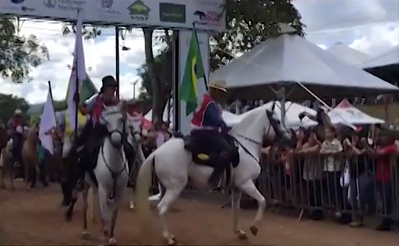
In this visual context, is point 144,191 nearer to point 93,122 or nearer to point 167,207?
point 167,207

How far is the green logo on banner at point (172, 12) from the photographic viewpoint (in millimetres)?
21422

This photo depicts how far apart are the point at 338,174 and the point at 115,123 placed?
6129 millimetres

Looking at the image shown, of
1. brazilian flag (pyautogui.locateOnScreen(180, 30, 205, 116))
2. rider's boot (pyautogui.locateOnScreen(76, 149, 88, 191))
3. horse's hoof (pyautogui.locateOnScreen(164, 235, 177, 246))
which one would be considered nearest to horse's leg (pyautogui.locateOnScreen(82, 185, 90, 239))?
rider's boot (pyautogui.locateOnScreen(76, 149, 88, 191))

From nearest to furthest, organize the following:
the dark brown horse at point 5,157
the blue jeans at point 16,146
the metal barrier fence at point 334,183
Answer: the metal barrier fence at point 334,183 → the dark brown horse at point 5,157 → the blue jeans at point 16,146

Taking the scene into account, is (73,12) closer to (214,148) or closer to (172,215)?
(172,215)

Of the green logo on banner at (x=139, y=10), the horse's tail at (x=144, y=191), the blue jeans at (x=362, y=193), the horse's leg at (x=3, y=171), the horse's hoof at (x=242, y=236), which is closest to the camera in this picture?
the horse's tail at (x=144, y=191)

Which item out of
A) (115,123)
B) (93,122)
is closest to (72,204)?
(93,122)

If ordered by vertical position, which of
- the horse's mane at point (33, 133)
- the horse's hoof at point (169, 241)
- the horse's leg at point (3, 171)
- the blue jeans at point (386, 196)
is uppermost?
the horse's mane at point (33, 133)

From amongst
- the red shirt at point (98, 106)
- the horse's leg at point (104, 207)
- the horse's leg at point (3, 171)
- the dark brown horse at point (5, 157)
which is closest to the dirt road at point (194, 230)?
the horse's leg at point (104, 207)

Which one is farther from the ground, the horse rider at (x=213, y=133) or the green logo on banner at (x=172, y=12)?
the green logo on banner at (x=172, y=12)

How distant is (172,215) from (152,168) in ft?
15.7

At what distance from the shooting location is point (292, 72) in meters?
19.8

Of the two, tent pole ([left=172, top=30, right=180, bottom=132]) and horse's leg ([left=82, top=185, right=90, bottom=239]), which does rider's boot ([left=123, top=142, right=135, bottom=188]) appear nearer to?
horse's leg ([left=82, top=185, right=90, bottom=239])

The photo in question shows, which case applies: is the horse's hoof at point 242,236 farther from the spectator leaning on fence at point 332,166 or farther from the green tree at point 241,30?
the green tree at point 241,30
